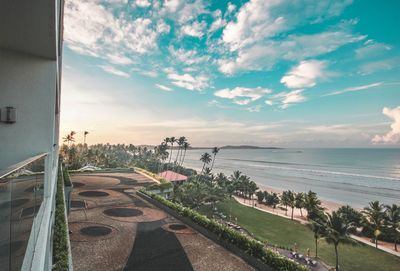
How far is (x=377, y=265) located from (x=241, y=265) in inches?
1010

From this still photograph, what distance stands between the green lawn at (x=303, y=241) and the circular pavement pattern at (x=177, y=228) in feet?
63.9

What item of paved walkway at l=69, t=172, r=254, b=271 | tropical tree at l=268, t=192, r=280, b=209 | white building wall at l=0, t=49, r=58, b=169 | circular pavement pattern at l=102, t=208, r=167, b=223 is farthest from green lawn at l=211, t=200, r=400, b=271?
white building wall at l=0, t=49, r=58, b=169

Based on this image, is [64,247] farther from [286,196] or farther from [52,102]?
[286,196]

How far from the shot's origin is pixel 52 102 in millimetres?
8633

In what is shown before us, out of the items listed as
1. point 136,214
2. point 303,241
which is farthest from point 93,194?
point 303,241

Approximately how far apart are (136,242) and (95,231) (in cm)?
352

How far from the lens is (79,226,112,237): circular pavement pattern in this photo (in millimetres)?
16489

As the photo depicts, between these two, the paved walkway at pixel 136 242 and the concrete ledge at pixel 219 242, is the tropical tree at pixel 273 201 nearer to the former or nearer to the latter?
the concrete ledge at pixel 219 242

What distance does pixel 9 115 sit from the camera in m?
7.40

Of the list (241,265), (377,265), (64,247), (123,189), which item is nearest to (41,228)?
(64,247)

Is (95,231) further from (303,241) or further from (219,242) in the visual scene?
(303,241)

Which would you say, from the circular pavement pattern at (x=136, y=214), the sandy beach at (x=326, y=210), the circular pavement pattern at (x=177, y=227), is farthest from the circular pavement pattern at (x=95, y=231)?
the sandy beach at (x=326, y=210)

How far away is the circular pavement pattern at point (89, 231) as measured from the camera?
15703 millimetres

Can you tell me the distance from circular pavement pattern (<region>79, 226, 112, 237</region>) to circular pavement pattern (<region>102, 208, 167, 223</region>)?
2.22m
